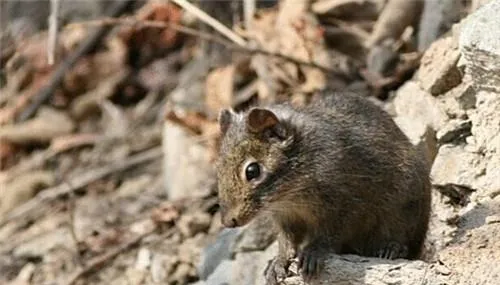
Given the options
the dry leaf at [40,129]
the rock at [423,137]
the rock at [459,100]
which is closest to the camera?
the rock at [459,100]

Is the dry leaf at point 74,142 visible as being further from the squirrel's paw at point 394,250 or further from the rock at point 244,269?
the squirrel's paw at point 394,250

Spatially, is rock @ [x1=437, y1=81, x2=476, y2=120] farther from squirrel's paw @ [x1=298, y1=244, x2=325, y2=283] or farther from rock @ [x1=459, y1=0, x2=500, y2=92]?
squirrel's paw @ [x1=298, y1=244, x2=325, y2=283]

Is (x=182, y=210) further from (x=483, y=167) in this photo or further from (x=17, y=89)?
(x=17, y=89)

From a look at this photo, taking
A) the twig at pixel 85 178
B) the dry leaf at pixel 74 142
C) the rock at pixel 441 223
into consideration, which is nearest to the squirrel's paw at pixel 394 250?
the rock at pixel 441 223

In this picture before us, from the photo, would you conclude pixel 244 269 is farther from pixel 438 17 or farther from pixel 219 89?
pixel 219 89

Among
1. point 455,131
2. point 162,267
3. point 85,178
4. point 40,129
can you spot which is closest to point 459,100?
point 455,131

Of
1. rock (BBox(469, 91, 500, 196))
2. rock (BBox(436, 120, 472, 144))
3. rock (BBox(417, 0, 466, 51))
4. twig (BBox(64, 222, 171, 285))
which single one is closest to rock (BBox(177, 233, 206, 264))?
twig (BBox(64, 222, 171, 285))
